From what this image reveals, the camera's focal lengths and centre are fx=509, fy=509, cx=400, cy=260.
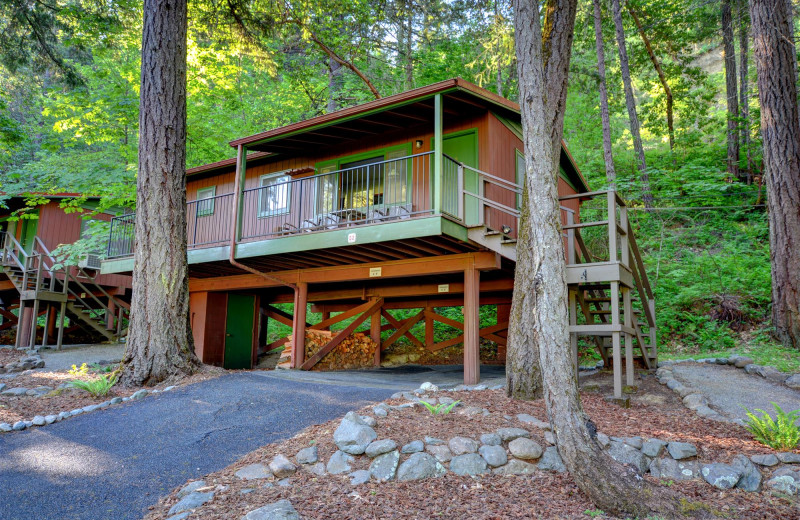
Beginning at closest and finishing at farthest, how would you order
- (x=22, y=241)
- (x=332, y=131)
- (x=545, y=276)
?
1. (x=545, y=276)
2. (x=332, y=131)
3. (x=22, y=241)

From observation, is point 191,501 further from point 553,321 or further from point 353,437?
point 553,321

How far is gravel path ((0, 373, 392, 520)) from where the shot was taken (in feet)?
14.2

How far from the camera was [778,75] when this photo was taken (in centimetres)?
1035

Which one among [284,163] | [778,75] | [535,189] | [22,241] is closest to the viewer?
[535,189]

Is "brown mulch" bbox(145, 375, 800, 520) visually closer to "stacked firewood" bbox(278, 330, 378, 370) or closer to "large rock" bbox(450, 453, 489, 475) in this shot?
"large rock" bbox(450, 453, 489, 475)

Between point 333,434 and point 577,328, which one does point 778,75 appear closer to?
point 577,328

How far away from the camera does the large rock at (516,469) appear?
4738 millimetres

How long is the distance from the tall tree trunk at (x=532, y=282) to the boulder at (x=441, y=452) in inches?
87.5

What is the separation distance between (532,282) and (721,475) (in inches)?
105

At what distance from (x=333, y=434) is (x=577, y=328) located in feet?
12.5

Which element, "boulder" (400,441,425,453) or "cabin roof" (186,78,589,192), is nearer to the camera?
"boulder" (400,441,425,453)

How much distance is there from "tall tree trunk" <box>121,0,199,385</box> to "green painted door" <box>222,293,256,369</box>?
4733mm

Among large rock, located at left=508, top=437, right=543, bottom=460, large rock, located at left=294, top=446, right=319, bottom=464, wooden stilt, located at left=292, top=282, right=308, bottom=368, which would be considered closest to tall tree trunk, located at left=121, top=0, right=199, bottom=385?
wooden stilt, located at left=292, top=282, right=308, bottom=368

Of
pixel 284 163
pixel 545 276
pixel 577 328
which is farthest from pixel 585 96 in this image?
pixel 545 276
